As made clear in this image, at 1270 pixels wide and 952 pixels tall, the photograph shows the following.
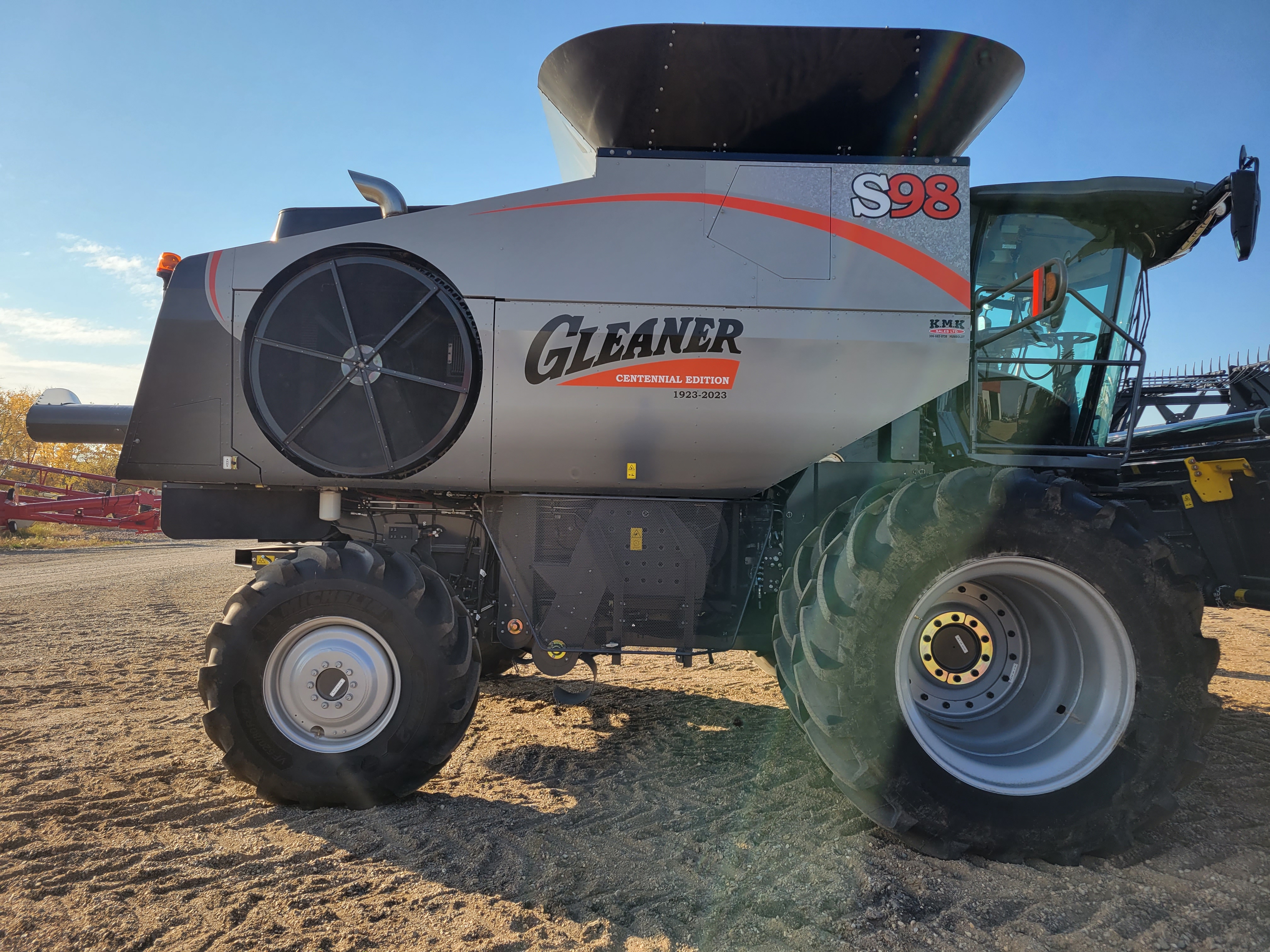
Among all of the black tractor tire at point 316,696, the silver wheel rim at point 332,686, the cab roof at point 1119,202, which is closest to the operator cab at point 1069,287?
the cab roof at point 1119,202

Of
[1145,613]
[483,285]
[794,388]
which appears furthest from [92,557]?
[1145,613]

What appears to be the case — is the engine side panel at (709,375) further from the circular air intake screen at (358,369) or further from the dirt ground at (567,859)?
the dirt ground at (567,859)

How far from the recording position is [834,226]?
3363 millimetres

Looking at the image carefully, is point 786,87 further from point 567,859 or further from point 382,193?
point 567,859

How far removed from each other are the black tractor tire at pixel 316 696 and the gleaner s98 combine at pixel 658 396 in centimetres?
1

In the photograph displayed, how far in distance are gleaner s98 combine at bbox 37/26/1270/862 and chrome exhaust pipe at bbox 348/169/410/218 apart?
0.05 feet

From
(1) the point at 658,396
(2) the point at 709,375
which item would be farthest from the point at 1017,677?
(1) the point at 658,396

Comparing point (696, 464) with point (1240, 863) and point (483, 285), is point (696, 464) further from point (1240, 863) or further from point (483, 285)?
point (1240, 863)

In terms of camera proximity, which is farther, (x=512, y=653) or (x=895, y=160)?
(x=512, y=653)

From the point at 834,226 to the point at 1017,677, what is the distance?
7.62ft

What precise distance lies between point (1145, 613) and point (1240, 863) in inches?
41.6

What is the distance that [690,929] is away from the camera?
94.7 inches

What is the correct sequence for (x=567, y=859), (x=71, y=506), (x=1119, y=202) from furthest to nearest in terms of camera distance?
1. (x=71, y=506)
2. (x=1119, y=202)
3. (x=567, y=859)

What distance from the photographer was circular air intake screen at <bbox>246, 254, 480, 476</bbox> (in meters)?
3.45
